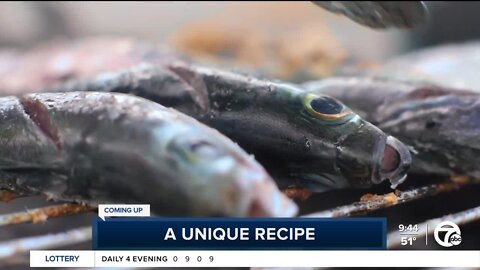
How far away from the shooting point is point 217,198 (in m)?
0.52

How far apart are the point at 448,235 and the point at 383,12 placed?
309 mm

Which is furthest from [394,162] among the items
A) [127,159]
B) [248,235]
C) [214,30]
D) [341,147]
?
[214,30]

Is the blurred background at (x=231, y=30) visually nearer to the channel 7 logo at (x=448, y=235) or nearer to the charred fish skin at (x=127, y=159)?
the channel 7 logo at (x=448, y=235)

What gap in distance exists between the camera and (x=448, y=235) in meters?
0.73

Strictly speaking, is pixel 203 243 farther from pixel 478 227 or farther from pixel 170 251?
pixel 478 227

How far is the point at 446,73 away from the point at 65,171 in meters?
0.91

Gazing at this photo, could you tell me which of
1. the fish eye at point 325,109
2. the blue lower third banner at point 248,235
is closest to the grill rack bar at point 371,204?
the blue lower third banner at point 248,235

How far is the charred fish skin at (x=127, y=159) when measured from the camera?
51 centimetres

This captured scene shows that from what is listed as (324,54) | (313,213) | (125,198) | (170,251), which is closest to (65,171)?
(125,198)

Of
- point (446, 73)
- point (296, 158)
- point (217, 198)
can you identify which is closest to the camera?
point (217, 198)

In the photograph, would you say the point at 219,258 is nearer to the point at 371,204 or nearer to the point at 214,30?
the point at 371,204

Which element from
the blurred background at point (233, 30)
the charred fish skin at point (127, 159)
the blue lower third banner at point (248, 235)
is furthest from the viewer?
the blurred background at point (233, 30)

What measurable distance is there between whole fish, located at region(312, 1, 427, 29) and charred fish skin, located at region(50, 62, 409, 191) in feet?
0.32

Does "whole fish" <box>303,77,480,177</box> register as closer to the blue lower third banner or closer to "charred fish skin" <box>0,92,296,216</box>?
the blue lower third banner
